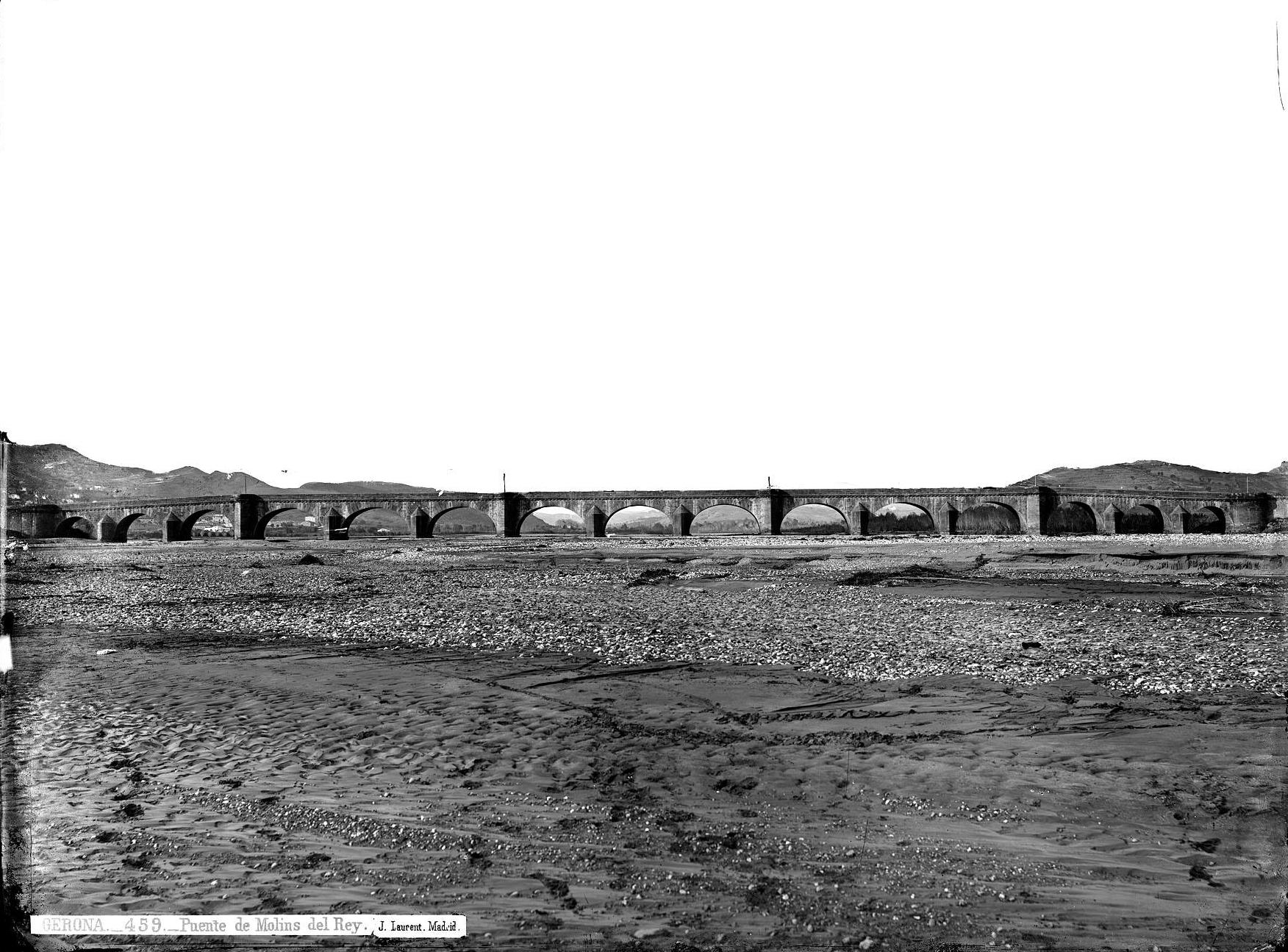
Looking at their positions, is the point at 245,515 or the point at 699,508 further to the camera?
the point at 245,515

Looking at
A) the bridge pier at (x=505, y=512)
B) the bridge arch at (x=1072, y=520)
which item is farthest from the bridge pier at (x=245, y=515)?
the bridge arch at (x=1072, y=520)

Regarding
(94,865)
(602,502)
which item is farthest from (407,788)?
(602,502)

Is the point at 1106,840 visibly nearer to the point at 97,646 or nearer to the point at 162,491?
the point at 97,646

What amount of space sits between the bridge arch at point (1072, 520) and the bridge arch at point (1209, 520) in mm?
7702

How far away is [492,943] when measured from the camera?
3424 millimetres

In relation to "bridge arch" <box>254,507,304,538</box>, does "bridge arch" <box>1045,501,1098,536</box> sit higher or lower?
lower

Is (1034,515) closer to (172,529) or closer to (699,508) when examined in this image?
(699,508)

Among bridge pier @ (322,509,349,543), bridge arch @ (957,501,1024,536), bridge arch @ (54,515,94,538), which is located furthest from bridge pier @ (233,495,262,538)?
bridge arch @ (957,501,1024,536)

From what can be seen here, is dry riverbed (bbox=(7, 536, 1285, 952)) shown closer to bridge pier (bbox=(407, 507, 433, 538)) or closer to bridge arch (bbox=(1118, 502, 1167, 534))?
bridge arch (bbox=(1118, 502, 1167, 534))

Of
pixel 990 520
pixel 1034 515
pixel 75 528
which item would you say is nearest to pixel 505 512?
pixel 990 520

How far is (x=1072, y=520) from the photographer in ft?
233
